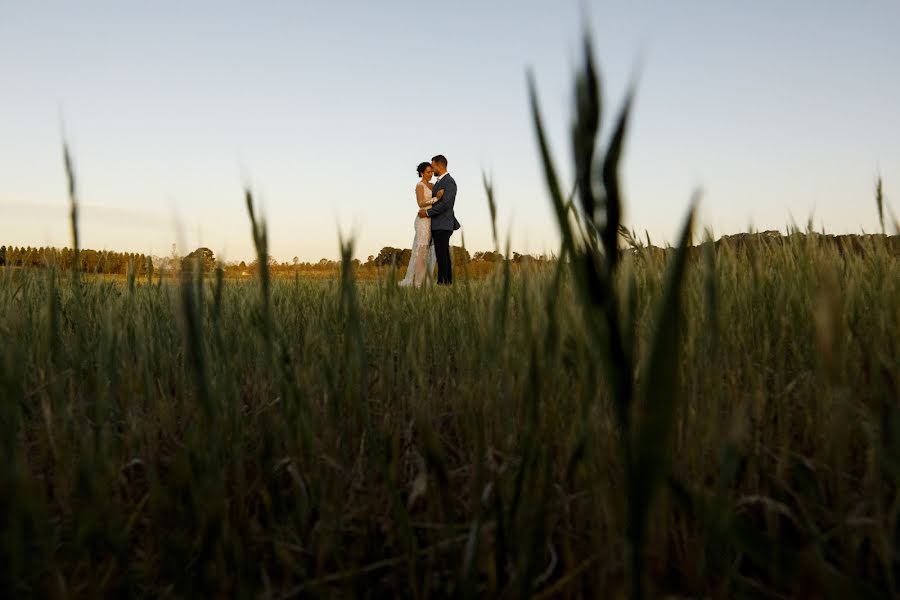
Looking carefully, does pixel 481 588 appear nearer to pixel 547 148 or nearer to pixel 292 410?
pixel 292 410

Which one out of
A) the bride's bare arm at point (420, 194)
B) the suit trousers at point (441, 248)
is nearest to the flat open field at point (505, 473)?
the suit trousers at point (441, 248)

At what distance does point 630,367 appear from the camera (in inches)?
12.9

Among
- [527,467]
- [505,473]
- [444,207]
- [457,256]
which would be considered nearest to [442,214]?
[444,207]

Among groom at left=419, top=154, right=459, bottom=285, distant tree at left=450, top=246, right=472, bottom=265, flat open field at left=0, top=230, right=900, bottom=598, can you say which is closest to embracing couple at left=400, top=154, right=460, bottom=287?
groom at left=419, top=154, right=459, bottom=285

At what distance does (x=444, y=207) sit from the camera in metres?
9.16

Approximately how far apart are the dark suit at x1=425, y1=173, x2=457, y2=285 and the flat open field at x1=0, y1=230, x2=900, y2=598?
25.2 feet

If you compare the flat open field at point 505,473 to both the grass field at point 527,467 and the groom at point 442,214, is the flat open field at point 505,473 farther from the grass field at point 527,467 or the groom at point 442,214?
the groom at point 442,214

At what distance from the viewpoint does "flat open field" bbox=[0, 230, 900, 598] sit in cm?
49

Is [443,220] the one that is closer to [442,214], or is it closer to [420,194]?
[442,214]

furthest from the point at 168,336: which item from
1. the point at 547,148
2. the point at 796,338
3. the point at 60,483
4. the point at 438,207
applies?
the point at 438,207

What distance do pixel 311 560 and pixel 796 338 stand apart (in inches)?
40.3

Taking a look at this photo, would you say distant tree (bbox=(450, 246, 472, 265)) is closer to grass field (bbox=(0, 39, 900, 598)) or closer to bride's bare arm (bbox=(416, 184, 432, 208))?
grass field (bbox=(0, 39, 900, 598))

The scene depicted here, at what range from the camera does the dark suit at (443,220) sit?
29.8 ft

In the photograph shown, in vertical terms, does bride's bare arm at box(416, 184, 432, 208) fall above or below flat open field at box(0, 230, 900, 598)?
above
